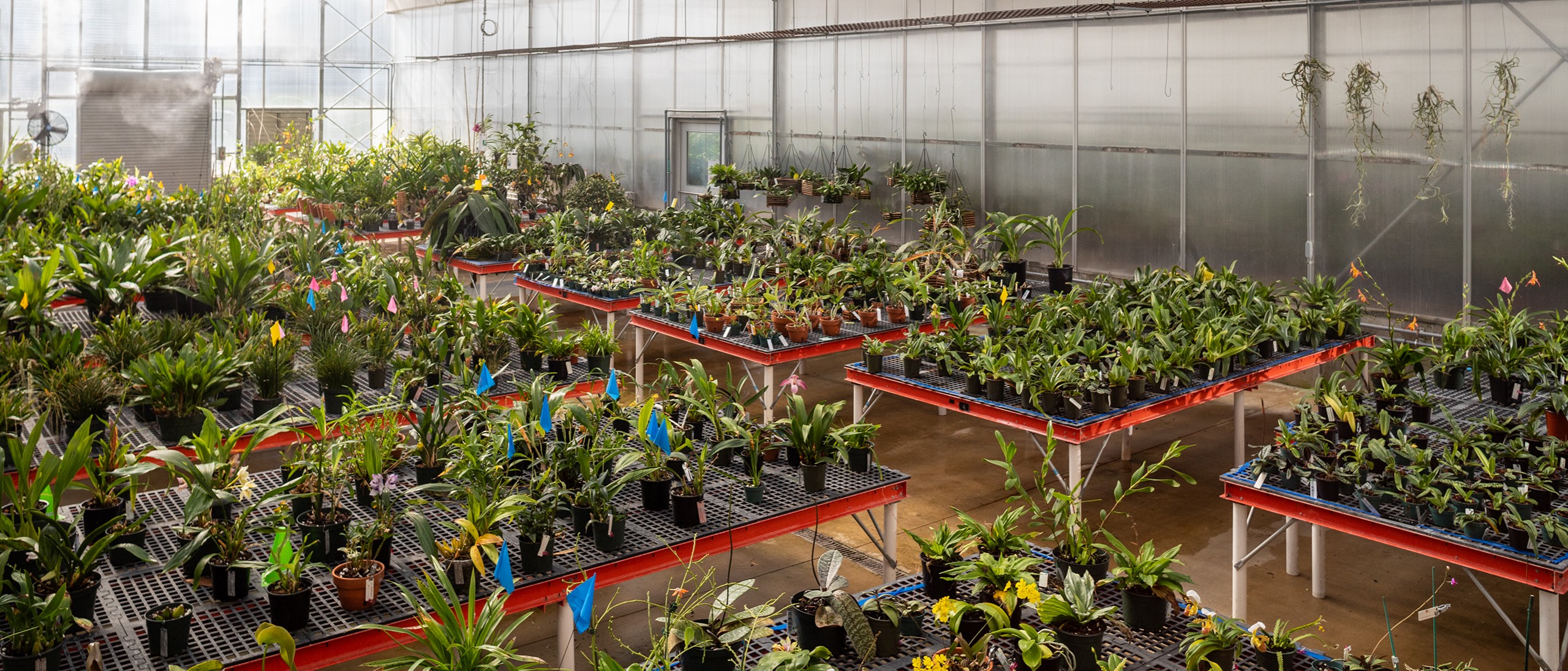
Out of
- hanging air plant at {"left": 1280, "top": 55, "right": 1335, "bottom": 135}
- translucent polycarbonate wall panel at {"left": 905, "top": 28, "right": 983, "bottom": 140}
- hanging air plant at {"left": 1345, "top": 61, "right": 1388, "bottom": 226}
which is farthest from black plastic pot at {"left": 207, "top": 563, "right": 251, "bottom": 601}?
translucent polycarbonate wall panel at {"left": 905, "top": 28, "right": 983, "bottom": 140}

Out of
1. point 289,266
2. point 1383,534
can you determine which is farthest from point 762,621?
point 289,266

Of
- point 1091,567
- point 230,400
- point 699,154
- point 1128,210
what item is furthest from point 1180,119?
point 230,400

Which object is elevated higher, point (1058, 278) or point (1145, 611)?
point (1058, 278)

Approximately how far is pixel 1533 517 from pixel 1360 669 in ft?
4.31

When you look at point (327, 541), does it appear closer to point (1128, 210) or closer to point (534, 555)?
point (534, 555)

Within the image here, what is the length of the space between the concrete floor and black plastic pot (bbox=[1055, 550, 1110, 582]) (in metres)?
0.66

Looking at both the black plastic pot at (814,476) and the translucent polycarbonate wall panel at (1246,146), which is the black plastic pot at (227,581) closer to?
the black plastic pot at (814,476)

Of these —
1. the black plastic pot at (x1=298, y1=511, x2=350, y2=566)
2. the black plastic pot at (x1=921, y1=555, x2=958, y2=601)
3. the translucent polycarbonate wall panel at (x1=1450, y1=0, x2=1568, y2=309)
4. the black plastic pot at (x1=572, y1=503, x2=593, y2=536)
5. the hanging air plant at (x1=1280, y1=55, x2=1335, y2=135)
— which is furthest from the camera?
the hanging air plant at (x1=1280, y1=55, x2=1335, y2=135)

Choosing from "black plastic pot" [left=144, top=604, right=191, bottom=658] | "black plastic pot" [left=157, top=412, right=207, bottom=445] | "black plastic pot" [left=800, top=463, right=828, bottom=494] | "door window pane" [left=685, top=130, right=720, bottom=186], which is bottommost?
"black plastic pot" [left=144, top=604, right=191, bottom=658]

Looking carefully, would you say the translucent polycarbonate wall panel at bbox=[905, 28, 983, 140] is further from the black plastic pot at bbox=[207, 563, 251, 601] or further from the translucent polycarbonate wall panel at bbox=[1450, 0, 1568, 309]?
the black plastic pot at bbox=[207, 563, 251, 601]

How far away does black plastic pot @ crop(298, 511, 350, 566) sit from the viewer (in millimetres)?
3416

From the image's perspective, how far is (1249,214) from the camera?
8398 mm

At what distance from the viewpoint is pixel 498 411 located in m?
4.40

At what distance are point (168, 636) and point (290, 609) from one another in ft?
0.92
